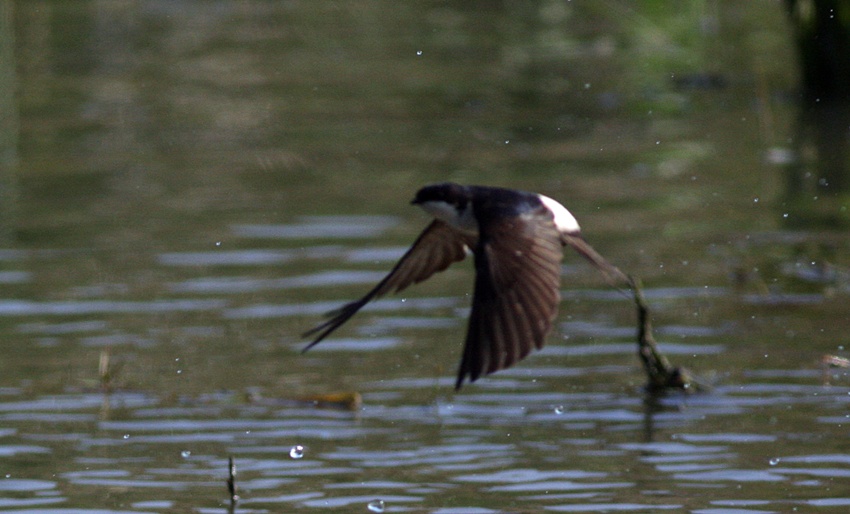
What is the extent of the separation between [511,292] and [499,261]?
0.19m

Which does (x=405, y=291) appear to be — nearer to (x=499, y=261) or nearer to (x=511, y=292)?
(x=499, y=261)

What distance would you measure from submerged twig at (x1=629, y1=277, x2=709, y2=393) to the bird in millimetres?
1103

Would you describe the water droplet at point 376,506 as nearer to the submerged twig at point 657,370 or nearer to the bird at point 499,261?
the bird at point 499,261

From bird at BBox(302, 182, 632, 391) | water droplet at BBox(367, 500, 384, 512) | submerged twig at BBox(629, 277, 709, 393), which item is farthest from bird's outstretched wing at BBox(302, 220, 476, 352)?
submerged twig at BBox(629, 277, 709, 393)

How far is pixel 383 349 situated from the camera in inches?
339

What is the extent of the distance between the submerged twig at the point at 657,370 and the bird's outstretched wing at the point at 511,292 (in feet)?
4.66

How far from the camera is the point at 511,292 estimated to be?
573cm

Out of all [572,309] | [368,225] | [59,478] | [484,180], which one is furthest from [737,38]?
[59,478]

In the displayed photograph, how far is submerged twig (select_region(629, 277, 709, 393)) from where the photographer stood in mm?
7480

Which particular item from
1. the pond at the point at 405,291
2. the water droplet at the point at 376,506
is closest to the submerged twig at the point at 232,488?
the pond at the point at 405,291

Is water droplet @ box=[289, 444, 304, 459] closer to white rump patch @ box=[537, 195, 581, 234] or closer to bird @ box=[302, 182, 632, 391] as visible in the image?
bird @ box=[302, 182, 632, 391]

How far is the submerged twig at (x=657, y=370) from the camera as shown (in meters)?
7.48

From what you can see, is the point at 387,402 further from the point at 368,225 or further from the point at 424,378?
the point at 368,225

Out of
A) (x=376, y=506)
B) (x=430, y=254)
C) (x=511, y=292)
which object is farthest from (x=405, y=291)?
(x=511, y=292)
